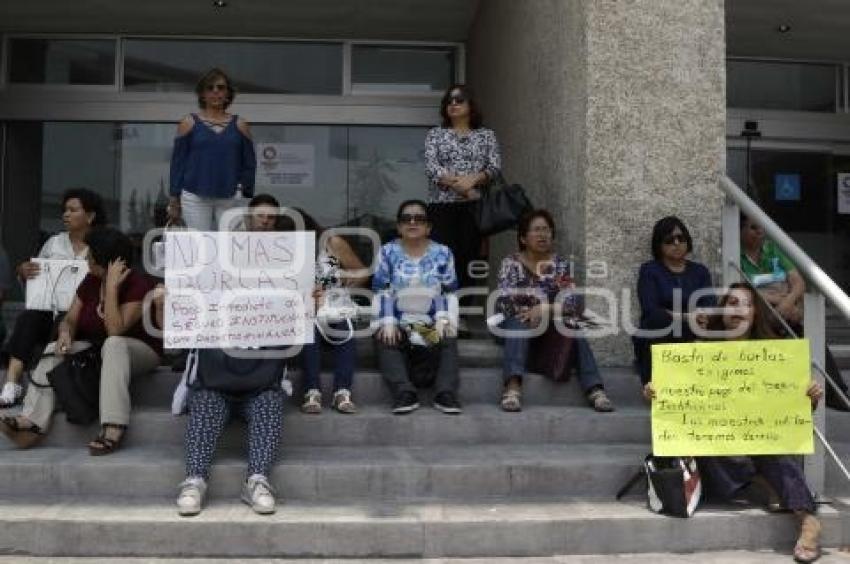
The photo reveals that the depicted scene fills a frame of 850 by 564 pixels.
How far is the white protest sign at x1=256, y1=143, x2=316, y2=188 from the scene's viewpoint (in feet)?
30.2

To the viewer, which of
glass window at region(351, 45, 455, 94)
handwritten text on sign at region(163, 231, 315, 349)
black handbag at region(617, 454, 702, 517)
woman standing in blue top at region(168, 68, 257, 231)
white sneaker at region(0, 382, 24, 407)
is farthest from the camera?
glass window at region(351, 45, 455, 94)

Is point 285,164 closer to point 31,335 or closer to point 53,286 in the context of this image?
point 53,286

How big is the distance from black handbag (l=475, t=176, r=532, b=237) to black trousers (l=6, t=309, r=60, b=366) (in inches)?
115

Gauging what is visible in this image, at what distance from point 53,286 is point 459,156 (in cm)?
291

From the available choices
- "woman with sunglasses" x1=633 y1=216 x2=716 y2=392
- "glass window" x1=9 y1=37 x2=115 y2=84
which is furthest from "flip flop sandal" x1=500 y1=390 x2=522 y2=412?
"glass window" x1=9 y1=37 x2=115 y2=84

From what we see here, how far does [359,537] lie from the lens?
3896 millimetres

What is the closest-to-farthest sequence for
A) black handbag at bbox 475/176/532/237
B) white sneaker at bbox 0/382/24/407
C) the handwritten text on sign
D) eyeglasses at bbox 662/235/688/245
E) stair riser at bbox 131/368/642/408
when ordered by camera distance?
the handwritten text on sign
white sneaker at bbox 0/382/24/407
stair riser at bbox 131/368/642/408
eyeglasses at bbox 662/235/688/245
black handbag at bbox 475/176/532/237

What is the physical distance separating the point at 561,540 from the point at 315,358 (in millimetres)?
1814

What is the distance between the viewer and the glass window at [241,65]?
355 inches

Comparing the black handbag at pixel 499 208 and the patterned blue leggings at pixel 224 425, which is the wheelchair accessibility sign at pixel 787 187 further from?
the patterned blue leggings at pixel 224 425

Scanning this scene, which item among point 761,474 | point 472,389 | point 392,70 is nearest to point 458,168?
point 472,389

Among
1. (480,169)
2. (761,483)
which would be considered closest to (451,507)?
(761,483)

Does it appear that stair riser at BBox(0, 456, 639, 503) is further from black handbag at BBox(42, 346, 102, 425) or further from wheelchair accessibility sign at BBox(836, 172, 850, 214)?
wheelchair accessibility sign at BBox(836, 172, 850, 214)

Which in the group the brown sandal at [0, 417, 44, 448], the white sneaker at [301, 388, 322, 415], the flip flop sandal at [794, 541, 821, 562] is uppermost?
the white sneaker at [301, 388, 322, 415]
